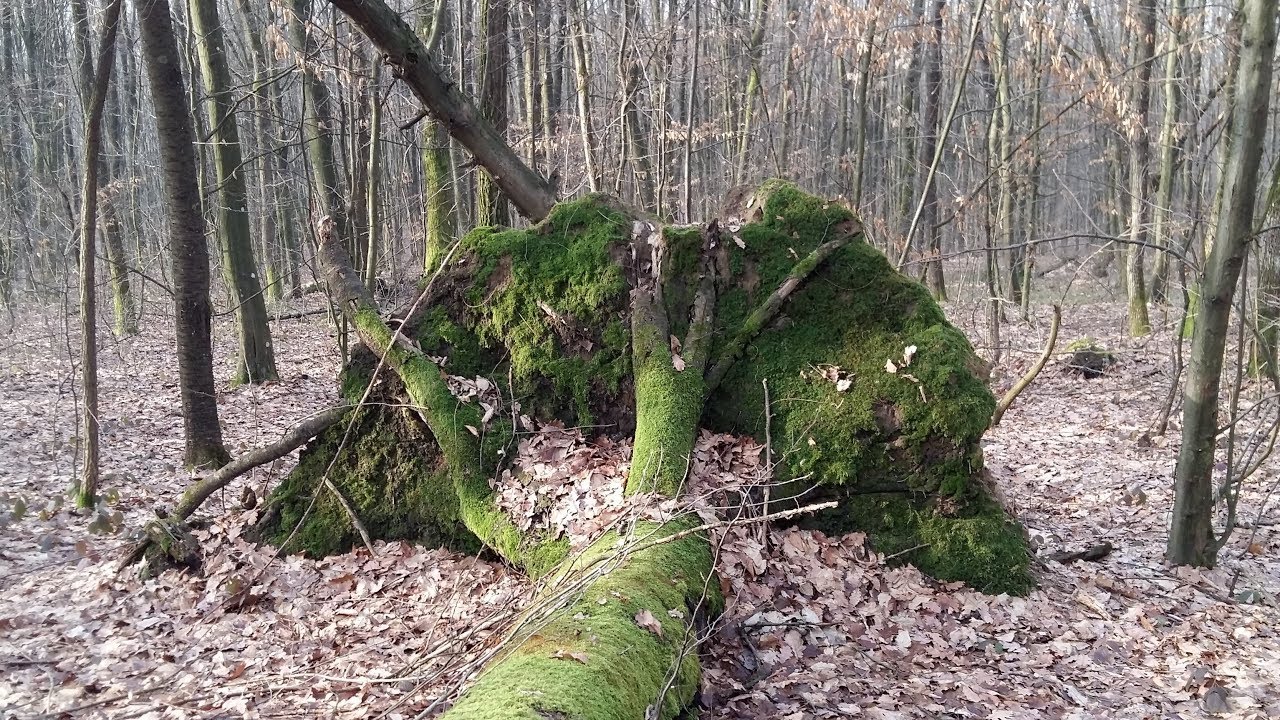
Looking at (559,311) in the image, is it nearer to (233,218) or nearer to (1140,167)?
(233,218)

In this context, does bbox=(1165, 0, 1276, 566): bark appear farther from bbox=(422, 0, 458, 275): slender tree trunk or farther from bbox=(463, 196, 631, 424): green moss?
bbox=(422, 0, 458, 275): slender tree trunk

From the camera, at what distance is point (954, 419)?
5.36 meters

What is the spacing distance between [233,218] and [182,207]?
514 cm

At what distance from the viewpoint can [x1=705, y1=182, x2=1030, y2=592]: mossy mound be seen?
5367 millimetres

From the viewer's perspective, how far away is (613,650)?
310cm

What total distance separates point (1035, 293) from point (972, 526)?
2388 centimetres

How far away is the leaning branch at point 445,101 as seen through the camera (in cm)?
629

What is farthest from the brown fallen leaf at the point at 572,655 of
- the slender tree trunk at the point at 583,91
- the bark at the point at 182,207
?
the slender tree trunk at the point at 583,91

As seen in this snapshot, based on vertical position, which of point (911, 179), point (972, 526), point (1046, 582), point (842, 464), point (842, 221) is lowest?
point (1046, 582)

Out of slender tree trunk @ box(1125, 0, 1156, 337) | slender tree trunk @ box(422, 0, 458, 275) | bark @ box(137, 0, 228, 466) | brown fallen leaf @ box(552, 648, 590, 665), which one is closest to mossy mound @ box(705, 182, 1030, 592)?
brown fallen leaf @ box(552, 648, 590, 665)

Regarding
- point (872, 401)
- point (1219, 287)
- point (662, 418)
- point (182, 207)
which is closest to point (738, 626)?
point (662, 418)

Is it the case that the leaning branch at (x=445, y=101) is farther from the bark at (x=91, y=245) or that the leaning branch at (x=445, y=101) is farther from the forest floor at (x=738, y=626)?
the forest floor at (x=738, y=626)

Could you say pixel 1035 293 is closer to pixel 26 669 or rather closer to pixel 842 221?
pixel 842 221

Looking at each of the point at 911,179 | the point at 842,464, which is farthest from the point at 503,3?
the point at 911,179
